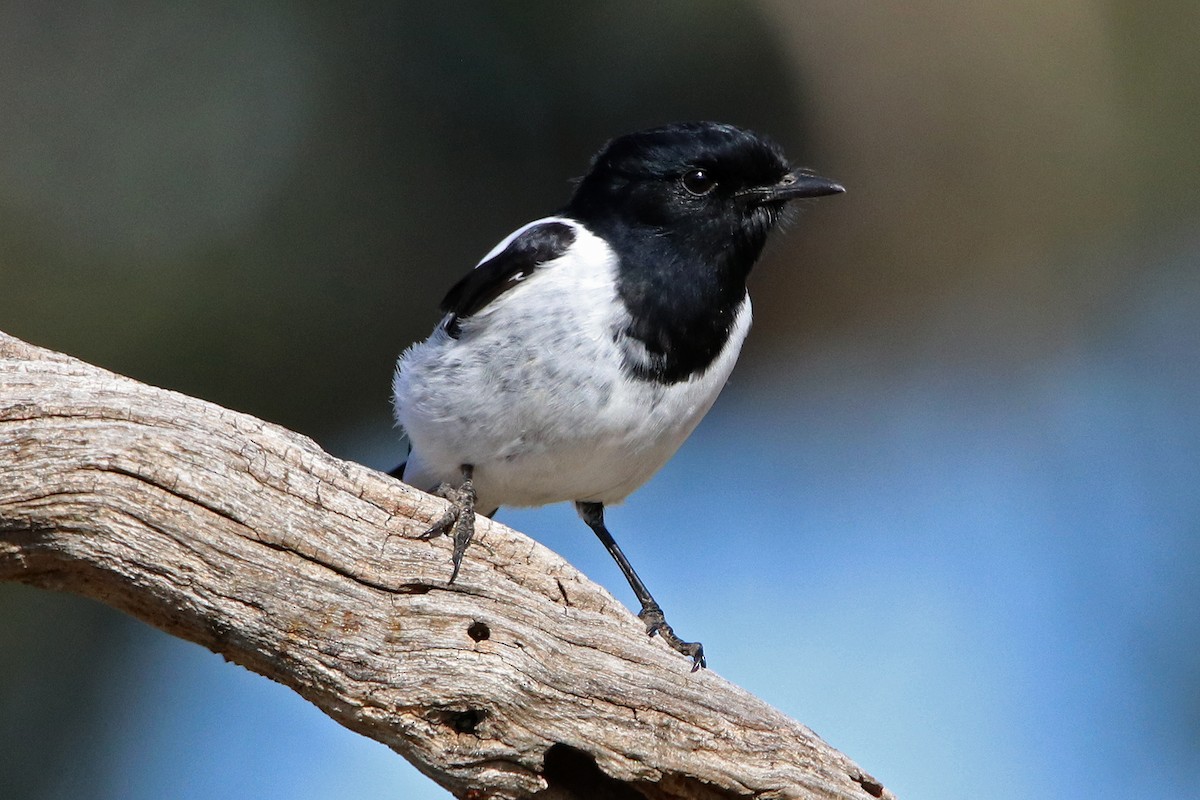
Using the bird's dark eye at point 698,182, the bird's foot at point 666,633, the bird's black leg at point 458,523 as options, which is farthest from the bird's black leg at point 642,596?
the bird's dark eye at point 698,182

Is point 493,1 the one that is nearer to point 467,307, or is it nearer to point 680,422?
point 467,307

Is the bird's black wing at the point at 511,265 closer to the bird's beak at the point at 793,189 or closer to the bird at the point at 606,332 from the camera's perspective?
the bird at the point at 606,332

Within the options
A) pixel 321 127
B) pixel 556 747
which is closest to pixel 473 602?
pixel 556 747

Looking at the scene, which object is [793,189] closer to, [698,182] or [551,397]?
[698,182]

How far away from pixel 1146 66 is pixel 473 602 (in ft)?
18.4

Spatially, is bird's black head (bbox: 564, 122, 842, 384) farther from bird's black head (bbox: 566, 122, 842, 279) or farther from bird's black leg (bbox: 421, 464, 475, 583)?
bird's black leg (bbox: 421, 464, 475, 583)

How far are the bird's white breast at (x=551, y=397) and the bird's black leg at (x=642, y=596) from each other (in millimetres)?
436

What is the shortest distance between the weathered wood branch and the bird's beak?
166cm

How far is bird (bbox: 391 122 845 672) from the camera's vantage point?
3846mm

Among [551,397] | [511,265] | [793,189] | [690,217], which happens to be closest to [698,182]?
[690,217]

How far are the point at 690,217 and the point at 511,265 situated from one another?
631 millimetres

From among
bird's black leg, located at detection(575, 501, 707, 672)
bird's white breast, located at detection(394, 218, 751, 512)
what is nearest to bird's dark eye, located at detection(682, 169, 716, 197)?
bird's white breast, located at detection(394, 218, 751, 512)

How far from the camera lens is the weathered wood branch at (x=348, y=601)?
2873mm

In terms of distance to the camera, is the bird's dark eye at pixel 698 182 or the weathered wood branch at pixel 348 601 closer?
the weathered wood branch at pixel 348 601
